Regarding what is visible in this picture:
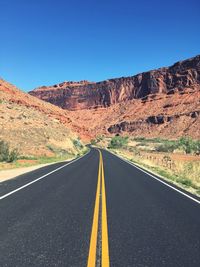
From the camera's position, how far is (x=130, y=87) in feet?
539

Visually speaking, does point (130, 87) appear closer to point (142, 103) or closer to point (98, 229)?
point (142, 103)

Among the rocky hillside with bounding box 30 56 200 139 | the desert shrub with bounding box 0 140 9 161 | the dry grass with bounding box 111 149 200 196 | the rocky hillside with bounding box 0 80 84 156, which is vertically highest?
the rocky hillside with bounding box 30 56 200 139

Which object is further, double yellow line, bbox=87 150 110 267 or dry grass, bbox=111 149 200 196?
dry grass, bbox=111 149 200 196

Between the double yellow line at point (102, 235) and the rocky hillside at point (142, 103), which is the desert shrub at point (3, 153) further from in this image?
the rocky hillside at point (142, 103)

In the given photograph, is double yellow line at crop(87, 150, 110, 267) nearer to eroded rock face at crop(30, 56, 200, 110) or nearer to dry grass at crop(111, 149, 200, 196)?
dry grass at crop(111, 149, 200, 196)

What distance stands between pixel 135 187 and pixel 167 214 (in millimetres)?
5133

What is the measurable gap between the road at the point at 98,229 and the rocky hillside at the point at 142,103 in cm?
9207

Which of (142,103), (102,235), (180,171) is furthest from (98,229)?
(142,103)

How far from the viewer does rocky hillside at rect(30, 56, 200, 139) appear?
115 metres

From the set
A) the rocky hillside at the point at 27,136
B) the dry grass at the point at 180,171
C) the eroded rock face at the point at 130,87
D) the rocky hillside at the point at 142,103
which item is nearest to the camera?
the dry grass at the point at 180,171

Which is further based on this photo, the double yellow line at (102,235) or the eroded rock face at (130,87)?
the eroded rock face at (130,87)

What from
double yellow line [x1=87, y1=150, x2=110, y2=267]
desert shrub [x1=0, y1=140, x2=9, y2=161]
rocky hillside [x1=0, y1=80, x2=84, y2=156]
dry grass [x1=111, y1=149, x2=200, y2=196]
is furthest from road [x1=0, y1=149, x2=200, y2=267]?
rocky hillside [x1=0, y1=80, x2=84, y2=156]

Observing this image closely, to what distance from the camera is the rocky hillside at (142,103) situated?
11512cm

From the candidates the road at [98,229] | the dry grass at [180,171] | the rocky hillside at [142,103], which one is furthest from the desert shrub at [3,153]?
the rocky hillside at [142,103]
